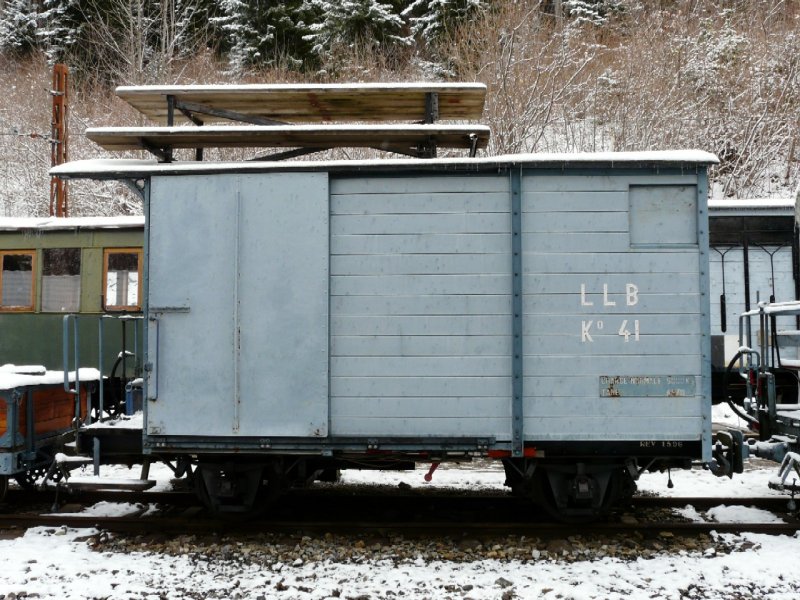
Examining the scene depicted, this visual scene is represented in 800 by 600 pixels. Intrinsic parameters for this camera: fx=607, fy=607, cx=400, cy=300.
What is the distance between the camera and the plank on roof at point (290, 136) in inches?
224

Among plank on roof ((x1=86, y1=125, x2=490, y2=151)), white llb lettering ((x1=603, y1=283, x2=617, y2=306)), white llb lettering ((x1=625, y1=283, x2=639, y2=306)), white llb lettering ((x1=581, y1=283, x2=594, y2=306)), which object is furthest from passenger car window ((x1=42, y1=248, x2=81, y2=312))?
white llb lettering ((x1=625, y1=283, x2=639, y2=306))

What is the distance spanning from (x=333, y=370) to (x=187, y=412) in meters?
1.35

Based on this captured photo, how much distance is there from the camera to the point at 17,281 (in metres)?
10.5

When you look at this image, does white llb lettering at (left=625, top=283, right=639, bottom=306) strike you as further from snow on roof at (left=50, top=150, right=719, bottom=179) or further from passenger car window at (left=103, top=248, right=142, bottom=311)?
passenger car window at (left=103, top=248, right=142, bottom=311)

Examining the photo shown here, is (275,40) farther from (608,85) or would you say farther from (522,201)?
(522,201)

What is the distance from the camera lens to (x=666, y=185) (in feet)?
17.6

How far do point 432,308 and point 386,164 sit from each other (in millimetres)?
1333

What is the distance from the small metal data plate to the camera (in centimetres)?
521

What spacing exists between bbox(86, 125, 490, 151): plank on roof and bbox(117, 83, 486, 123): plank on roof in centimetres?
48

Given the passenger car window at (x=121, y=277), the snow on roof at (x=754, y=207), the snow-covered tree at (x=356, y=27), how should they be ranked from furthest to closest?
the snow-covered tree at (x=356, y=27), the snow on roof at (x=754, y=207), the passenger car window at (x=121, y=277)

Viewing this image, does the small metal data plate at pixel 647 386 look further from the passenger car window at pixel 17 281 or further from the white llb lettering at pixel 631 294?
the passenger car window at pixel 17 281

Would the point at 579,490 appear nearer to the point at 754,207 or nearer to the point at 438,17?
the point at 754,207

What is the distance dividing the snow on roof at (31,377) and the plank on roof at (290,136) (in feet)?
8.17

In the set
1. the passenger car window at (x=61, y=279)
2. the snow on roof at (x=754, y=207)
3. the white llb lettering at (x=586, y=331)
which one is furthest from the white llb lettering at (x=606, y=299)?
the passenger car window at (x=61, y=279)
